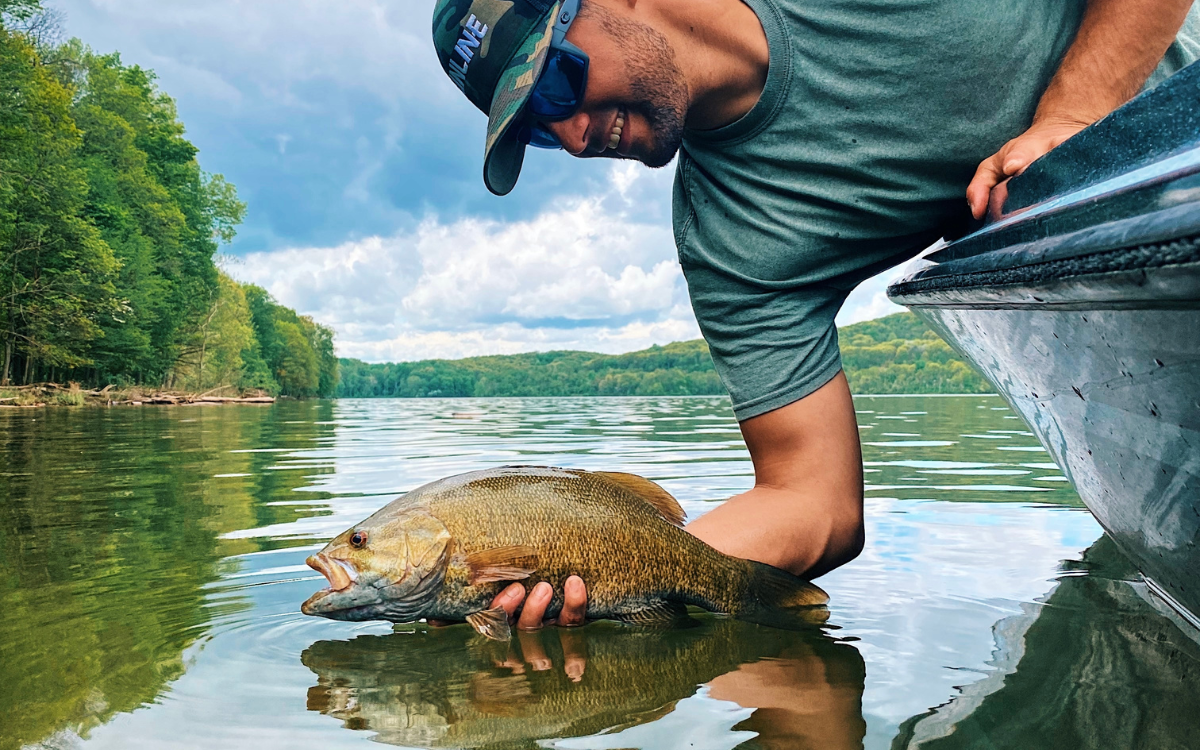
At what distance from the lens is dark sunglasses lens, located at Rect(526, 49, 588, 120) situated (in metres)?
3.15

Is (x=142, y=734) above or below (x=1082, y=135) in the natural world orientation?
below

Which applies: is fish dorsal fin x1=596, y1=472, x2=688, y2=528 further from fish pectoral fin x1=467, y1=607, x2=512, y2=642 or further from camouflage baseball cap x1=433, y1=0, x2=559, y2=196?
camouflage baseball cap x1=433, y1=0, x2=559, y2=196

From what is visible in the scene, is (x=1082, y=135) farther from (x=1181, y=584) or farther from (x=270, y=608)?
(x=270, y=608)

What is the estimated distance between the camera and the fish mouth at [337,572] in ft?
7.85

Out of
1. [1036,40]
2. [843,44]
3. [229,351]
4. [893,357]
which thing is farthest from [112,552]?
[893,357]

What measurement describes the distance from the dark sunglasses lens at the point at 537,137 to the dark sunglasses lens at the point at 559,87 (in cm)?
14

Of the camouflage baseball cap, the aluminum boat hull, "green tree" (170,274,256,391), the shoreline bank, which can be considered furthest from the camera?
"green tree" (170,274,256,391)

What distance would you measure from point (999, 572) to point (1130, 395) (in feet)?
6.73

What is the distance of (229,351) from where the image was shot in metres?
63.7

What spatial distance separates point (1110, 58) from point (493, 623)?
238cm

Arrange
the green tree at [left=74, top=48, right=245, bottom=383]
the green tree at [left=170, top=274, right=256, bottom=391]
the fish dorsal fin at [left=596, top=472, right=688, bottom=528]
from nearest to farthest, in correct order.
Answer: the fish dorsal fin at [left=596, top=472, right=688, bottom=528] → the green tree at [left=74, top=48, right=245, bottom=383] → the green tree at [left=170, top=274, right=256, bottom=391]

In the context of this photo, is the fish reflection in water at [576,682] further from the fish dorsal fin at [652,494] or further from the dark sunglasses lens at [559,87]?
the dark sunglasses lens at [559,87]

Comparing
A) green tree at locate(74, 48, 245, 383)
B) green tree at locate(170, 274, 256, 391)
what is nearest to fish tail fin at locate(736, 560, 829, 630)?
green tree at locate(74, 48, 245, 383)

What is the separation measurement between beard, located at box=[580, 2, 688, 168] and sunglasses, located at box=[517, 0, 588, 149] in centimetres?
10
